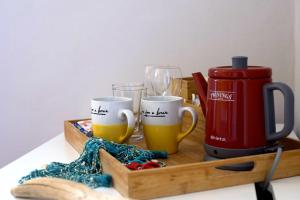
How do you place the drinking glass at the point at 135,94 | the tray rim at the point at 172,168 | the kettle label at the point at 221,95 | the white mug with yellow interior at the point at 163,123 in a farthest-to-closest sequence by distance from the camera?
the drinking glass at the point at 135,94 < the white mug with yellow interior at the point at 163,123 < the kettle label at the point at 221,95 < the tray rim at the point at 172,168

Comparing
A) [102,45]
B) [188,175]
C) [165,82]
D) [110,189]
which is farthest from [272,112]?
[102,45]

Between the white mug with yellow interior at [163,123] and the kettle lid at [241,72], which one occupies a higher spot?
the kettle lid at [241,72]

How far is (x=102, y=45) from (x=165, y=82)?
1.13ft

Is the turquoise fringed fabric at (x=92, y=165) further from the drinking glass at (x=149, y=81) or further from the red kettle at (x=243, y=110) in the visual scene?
the drinking glass at (x=149, y=81)

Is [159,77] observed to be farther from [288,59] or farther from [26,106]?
[26,106]

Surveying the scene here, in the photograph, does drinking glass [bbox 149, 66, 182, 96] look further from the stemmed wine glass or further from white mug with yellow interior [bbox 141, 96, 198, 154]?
white mug with yellow interior [bbox 141, 96, 198, 154]

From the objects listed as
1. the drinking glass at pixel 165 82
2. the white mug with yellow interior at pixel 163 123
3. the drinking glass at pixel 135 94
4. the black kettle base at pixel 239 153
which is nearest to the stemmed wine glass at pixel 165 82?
the drinking glass at pixel 165 82

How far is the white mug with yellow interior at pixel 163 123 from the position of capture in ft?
2.66

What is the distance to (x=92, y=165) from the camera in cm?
73

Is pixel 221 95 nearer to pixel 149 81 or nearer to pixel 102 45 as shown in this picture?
pixel 149 81

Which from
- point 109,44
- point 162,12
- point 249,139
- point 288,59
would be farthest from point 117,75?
point 249,139

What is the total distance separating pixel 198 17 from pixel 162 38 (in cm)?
14

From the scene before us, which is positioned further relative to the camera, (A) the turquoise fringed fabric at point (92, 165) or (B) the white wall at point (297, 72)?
(B) the white wall at point (297, 72)

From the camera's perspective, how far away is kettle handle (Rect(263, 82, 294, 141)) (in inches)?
26.3
